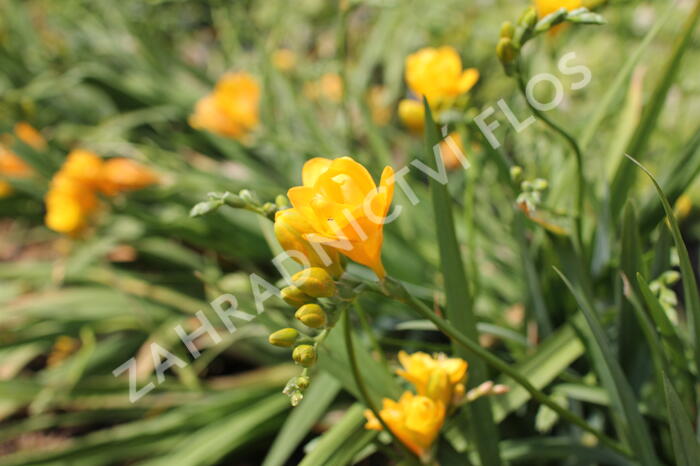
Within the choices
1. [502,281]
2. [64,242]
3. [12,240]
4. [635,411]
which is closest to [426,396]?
[635,411]

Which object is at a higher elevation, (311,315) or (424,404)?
(311,315)

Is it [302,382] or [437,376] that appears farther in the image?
[437,376]

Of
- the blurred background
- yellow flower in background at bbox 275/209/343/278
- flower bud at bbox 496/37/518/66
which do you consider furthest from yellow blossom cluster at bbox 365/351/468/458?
flower bud at bbox 496/37/518/66

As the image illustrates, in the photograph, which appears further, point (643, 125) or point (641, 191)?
→ point (641, 191)

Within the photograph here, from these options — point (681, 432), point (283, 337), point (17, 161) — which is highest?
point (17, 161)

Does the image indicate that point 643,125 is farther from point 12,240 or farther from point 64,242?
point 12,240

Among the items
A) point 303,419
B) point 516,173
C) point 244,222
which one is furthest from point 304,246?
point 244,222

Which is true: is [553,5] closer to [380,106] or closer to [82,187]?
[380,106]

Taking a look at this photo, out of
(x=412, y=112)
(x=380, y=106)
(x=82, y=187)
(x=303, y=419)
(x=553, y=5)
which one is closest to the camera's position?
(x=553, y=5)
